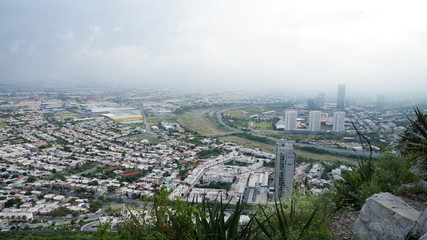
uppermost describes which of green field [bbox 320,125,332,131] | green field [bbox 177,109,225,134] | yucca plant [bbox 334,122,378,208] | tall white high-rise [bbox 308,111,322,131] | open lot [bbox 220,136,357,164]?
yucca plant [bbox 334,122,378,208]

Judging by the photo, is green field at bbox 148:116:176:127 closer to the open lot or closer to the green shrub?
the open lot

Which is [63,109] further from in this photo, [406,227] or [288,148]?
[406,227]

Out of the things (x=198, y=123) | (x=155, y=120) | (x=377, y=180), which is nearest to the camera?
(x=377, y=180)

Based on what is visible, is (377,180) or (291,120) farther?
(291,120)

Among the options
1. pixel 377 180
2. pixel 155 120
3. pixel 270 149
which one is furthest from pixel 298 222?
pixel 155 120

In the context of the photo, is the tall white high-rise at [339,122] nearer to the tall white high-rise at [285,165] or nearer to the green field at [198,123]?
the green field at [198,123]

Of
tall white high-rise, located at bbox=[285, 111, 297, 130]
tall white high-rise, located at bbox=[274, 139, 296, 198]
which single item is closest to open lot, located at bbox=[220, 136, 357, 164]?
tall white high-rise, located at bbox=[285, 111, 297, 130]

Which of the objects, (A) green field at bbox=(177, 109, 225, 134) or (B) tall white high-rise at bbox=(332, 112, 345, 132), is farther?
(A) green field at bbox=(177, 109, 225, 134)

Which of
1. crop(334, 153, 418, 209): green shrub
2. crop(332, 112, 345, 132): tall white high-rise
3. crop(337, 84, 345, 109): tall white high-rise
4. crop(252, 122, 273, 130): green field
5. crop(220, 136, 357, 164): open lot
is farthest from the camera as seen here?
crop(337, 84, 345, 109): tall white high-rise

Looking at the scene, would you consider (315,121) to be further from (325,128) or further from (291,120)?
(291,120)
